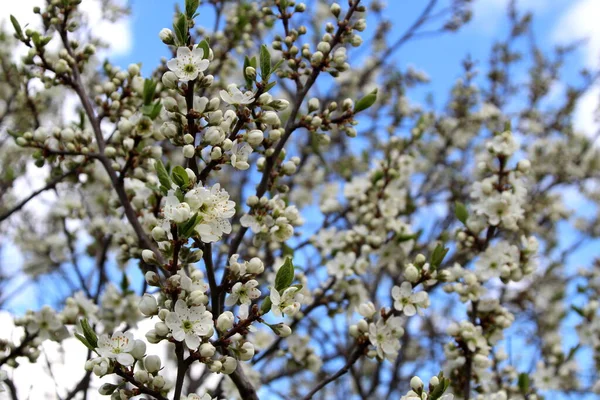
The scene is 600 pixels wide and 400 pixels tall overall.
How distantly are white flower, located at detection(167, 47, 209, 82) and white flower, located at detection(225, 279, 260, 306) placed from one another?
86 cm

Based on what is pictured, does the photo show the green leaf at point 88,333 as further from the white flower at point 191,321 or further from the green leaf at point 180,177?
the green leaf at point 180,177

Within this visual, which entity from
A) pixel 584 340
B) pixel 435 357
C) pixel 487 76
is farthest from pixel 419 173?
pixel 584 340

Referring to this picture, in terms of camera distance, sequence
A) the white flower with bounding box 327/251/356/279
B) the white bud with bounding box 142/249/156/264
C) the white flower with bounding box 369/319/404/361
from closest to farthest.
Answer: the white bud with bounding box 142/249/156/264 < the white flower with bounding box 369/319/404/361 < the white flower with bounding box 327/251/356/279

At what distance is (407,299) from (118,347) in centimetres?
152

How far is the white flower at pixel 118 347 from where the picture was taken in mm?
2158

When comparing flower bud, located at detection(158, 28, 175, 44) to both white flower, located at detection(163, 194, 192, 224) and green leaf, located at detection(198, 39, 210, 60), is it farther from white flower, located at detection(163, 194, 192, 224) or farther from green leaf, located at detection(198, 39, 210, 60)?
white flower, located at detection(163, 194, 192, 224)

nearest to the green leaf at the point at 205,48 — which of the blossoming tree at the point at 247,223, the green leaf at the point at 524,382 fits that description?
the blossoming tree at the point at 247,223

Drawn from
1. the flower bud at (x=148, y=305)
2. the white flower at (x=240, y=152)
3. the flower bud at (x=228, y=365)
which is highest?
the white flower at (x=240, y=152)

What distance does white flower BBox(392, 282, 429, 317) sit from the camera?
10.0ft

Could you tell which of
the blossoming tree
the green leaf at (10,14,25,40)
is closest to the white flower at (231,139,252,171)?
the blossoming tree

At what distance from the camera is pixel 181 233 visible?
2125 millimetres

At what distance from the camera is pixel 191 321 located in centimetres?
217

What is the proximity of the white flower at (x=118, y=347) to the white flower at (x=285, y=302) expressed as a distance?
22.0 inches

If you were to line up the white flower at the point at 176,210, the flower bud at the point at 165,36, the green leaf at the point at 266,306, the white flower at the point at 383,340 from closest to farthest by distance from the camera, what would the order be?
the white flower at the point at 176,210
the green leaf at the point at 266,306
the flower bud at the point at 165,36
the white flower at the point at 383,340
